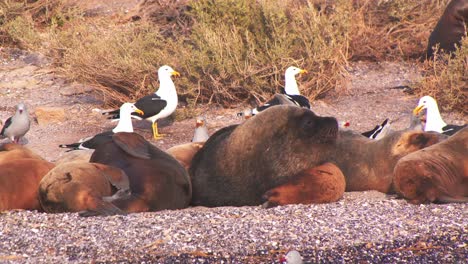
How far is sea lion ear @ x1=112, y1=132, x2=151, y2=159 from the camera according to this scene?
26.6 feet

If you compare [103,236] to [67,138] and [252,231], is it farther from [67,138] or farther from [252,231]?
[67,138]

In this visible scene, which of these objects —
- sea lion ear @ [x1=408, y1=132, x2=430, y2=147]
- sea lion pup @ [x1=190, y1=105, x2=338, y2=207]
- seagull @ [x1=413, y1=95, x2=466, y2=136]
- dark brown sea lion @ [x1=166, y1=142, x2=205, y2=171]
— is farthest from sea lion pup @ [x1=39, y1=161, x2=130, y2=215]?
seagull @ [x1=413, y1=95, x2=466, y2=136]

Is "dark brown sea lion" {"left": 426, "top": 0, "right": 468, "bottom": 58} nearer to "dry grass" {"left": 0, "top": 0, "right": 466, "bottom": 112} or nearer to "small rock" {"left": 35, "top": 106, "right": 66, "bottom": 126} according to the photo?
"dry grass" {"left": 0, "top": 0, "right": 466, "bottom": 112}

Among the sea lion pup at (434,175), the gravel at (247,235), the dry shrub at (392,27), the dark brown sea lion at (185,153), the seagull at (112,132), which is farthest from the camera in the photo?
the dry shrub at (392,27)

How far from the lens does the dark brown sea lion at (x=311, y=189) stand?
763 cm

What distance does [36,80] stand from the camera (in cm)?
1502

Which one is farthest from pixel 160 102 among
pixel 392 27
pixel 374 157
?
pixel 374 157

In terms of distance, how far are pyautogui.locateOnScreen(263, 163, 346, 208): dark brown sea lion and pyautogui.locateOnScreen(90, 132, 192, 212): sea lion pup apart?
0.69 m

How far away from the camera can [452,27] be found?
14.0 metres

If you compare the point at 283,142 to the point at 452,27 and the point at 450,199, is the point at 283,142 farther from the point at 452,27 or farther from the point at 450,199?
the point at 452,27

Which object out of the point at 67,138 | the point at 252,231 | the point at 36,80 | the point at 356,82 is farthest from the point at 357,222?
the point at 36,80

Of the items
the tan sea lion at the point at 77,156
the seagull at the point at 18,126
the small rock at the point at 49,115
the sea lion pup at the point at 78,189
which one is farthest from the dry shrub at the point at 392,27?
the sea lion pup at the point at 78,189

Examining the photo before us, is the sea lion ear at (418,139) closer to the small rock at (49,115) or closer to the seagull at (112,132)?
the seagull at (112,132)

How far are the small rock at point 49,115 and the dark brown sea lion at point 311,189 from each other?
20.2ft
